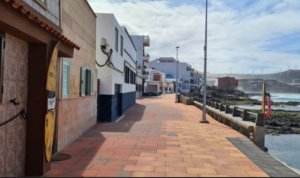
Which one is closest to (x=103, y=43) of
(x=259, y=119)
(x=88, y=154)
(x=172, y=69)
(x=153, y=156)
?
(x=259, y=119)

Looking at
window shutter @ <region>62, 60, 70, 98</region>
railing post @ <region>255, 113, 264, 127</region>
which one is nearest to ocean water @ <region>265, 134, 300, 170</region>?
railing post @ <region>255, 113, 264, 127</region>

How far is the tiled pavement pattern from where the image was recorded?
7986 mm

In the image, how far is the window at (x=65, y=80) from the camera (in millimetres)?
10320

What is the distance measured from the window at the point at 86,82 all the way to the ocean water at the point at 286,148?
8266 mm

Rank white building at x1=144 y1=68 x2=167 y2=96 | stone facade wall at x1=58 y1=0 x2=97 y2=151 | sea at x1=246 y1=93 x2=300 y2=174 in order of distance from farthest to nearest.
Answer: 1. white building at x1=144 y1=68 x2=167 y2=96
2. sea at x1=246 y1=93 x2=300 y2=174
3. stone facade wall at x1=58 y1=0 x2=97 y2=151

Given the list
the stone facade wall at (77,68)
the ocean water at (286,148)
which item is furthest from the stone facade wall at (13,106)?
the ocean water at (286,148)

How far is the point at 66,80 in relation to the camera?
1070 cm

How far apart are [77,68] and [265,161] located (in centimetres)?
639

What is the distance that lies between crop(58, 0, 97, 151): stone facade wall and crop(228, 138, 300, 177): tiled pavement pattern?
484 centimetres

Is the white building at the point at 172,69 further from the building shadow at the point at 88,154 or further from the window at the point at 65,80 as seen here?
the window at the point at 65,80

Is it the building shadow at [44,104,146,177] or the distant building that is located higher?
the distant building

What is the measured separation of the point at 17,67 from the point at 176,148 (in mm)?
5172

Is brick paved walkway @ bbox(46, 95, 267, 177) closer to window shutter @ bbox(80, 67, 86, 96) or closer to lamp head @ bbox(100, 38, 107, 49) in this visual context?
window shutter @ bbox(80, 67, 86, 96)

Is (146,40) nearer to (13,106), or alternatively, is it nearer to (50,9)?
(50,9)
